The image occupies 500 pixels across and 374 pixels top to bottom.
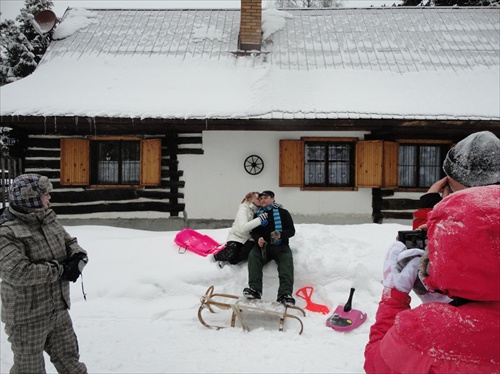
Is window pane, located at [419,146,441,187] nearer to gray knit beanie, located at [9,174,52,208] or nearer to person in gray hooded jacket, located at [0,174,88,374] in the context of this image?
person in gray hooded jacket, located at [0,174,88,374]

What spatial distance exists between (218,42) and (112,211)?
5.53m

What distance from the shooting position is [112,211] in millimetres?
8711

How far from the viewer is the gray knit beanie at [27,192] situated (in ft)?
8.09

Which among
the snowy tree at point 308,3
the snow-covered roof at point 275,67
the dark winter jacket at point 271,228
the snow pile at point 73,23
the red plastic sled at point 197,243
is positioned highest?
the snowy tree at point 308,3

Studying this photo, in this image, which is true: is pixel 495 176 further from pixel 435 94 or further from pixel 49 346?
pixel 435 94

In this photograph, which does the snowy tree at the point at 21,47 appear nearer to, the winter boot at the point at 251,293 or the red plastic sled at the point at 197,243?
the red plastic sled at the point at 197,243

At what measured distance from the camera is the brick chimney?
10.0 m

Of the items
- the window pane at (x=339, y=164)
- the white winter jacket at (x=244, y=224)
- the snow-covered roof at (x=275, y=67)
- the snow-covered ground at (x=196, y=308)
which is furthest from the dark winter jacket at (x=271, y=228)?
the window pane at (x=339, y=164)

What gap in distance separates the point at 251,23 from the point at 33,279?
919 cm

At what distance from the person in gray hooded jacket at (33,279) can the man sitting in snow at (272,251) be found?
80.8 inches

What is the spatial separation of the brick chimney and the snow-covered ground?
242 inches

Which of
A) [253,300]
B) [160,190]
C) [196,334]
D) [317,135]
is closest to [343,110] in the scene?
[317,135]

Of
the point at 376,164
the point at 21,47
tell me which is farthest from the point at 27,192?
the point at 21,47

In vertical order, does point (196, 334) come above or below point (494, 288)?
below
